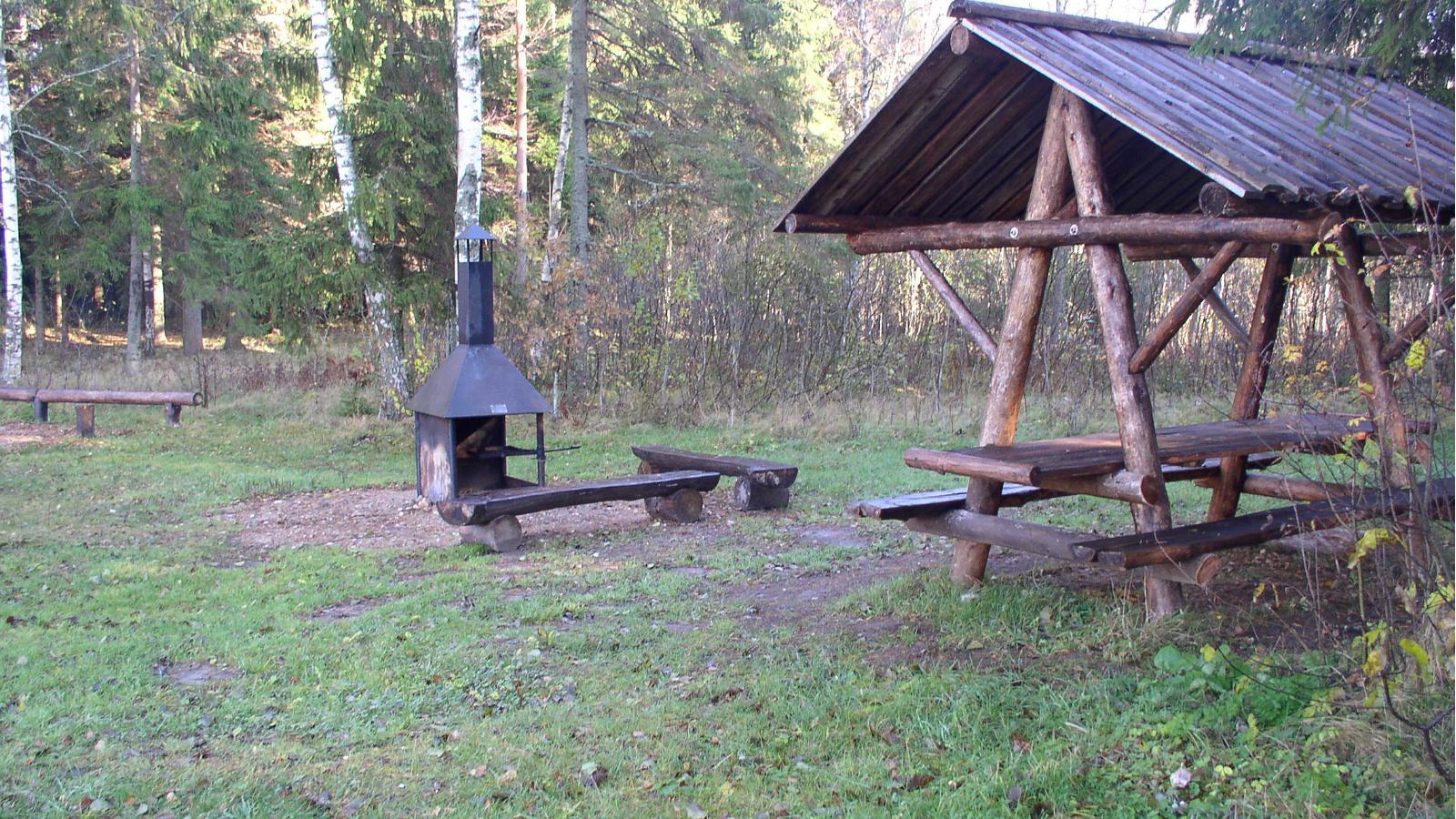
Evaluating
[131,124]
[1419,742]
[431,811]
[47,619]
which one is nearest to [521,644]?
[431,811]

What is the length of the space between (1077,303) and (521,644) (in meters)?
11.7

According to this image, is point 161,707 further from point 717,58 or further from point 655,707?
point 717,58

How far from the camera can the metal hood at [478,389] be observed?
31.0ft

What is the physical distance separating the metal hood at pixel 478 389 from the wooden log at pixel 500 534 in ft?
2.95

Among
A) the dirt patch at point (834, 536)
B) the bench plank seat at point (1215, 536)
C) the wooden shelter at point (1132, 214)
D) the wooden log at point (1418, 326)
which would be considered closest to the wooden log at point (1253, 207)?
the wooden shelter at point (1132, 214)

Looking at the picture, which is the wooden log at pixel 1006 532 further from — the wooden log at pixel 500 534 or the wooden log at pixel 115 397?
the wooden log at pixel 115 397

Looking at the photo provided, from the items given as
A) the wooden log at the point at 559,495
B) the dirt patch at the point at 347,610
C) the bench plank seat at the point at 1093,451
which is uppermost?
the bench plank seat at the point at 1093,451

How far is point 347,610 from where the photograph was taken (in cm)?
740

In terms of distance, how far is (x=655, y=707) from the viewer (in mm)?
5250

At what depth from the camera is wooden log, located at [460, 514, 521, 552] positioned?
29.8ft

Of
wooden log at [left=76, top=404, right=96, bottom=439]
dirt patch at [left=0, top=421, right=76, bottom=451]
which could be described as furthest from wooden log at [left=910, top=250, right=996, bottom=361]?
wooden log at [left=76, top=404, right=96, bottom=439]

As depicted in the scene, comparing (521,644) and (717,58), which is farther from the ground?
(717,58)

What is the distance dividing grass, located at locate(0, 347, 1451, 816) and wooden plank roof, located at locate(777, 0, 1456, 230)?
2.22m

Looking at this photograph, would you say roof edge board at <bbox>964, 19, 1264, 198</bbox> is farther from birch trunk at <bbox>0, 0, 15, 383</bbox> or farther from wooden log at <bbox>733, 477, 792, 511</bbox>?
birch trunk at <bbox>0, 0, 15, 383</bbox>
